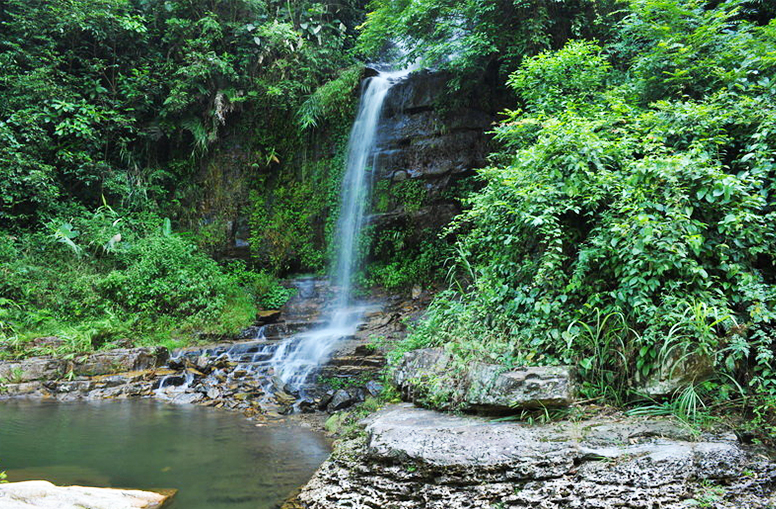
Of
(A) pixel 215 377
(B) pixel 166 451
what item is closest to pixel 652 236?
(B) pixel 166 451

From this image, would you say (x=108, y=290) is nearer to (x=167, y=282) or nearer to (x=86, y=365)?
(x=167, y=282)

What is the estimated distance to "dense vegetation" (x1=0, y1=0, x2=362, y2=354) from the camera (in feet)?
34.4

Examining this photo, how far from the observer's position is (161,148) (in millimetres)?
13852

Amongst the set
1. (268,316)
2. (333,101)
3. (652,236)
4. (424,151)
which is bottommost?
(268,316)

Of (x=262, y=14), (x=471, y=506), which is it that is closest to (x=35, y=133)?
(x=262, y=14)

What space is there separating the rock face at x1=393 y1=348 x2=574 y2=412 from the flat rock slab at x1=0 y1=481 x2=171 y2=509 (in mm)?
2513

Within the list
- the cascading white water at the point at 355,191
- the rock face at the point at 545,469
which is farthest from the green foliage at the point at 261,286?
the rock face at the point at 545,469

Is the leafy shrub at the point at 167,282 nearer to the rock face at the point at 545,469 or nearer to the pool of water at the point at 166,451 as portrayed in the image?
the pool of water at the point at 166,451

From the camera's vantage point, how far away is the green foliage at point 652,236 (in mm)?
3688

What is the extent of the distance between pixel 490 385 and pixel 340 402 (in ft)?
10.9

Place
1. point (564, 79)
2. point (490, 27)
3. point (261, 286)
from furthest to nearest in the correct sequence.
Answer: point (261, 286) < point (490, 27) < point (564, 79)

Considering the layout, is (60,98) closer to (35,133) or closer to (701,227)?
(35,133)

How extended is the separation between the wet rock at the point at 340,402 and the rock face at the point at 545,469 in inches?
104

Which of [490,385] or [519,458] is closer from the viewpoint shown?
[519,458]
